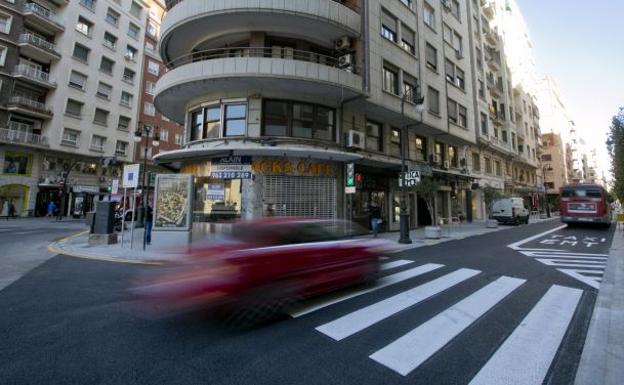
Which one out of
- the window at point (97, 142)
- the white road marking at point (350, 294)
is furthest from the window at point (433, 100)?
the window at point (97, 142)

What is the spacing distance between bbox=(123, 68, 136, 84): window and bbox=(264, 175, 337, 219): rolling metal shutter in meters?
34.5

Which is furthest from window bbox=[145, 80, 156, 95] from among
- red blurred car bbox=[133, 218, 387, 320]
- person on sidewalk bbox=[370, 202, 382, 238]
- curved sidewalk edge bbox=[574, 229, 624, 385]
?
curved sidewalk edge bbox=[574, 229, 624, 385]

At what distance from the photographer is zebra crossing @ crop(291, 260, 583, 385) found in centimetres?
296

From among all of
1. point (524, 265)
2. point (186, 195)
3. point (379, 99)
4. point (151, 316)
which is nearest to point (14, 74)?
point (186, 195)

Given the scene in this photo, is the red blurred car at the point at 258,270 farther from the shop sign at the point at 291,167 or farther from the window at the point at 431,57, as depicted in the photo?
the window at the point at 431,57

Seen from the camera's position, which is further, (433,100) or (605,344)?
(433,100)

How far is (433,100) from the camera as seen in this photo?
70.0 ft

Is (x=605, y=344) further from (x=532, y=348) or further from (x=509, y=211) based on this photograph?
(x=509, y=211)

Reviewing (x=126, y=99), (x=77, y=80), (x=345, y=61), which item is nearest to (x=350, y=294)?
(x=345, y=61)

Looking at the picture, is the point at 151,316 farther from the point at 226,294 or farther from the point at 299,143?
the point at 299,143

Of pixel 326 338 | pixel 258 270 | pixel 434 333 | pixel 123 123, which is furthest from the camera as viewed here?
pixel 123 123

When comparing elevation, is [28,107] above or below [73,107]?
below

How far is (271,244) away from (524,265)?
780 centimetres

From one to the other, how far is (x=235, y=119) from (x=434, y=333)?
1284 cm
